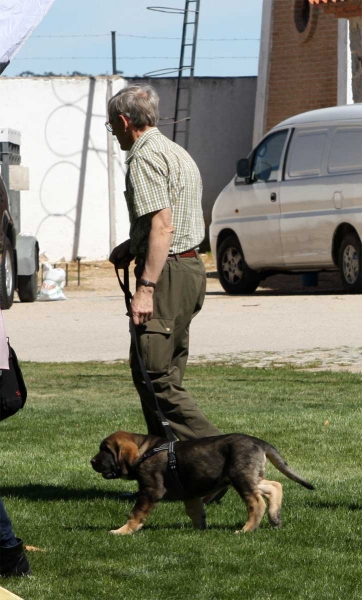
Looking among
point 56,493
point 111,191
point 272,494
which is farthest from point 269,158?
point 272,494

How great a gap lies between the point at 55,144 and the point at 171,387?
70.1 feet

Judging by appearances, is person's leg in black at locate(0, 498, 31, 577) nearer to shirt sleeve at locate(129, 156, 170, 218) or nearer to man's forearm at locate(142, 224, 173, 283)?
man's forearm at locate(142, 224, 173, 283)

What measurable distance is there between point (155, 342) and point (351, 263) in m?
11.7

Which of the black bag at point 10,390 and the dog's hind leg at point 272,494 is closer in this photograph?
the black bag at point 10,390

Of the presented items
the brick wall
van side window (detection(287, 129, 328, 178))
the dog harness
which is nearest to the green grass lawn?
the dog harness

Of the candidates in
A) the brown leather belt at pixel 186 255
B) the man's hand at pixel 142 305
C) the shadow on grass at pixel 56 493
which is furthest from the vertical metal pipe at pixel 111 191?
the man's hand at pixel 142 305

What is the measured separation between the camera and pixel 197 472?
5559 millimetres

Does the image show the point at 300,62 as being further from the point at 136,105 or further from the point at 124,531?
the point at 124,531

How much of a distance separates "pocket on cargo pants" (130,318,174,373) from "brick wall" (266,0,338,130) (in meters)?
19.2

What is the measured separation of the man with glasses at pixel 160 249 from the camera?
19.0 ft

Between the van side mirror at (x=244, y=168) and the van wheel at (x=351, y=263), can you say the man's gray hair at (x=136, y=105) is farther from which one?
the van side mirror at (x=244, y=168)

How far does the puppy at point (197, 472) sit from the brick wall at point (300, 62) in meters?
19.6

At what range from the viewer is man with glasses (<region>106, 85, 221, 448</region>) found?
5797 mm

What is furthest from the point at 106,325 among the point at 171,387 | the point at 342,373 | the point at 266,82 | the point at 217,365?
the point at 266,82
